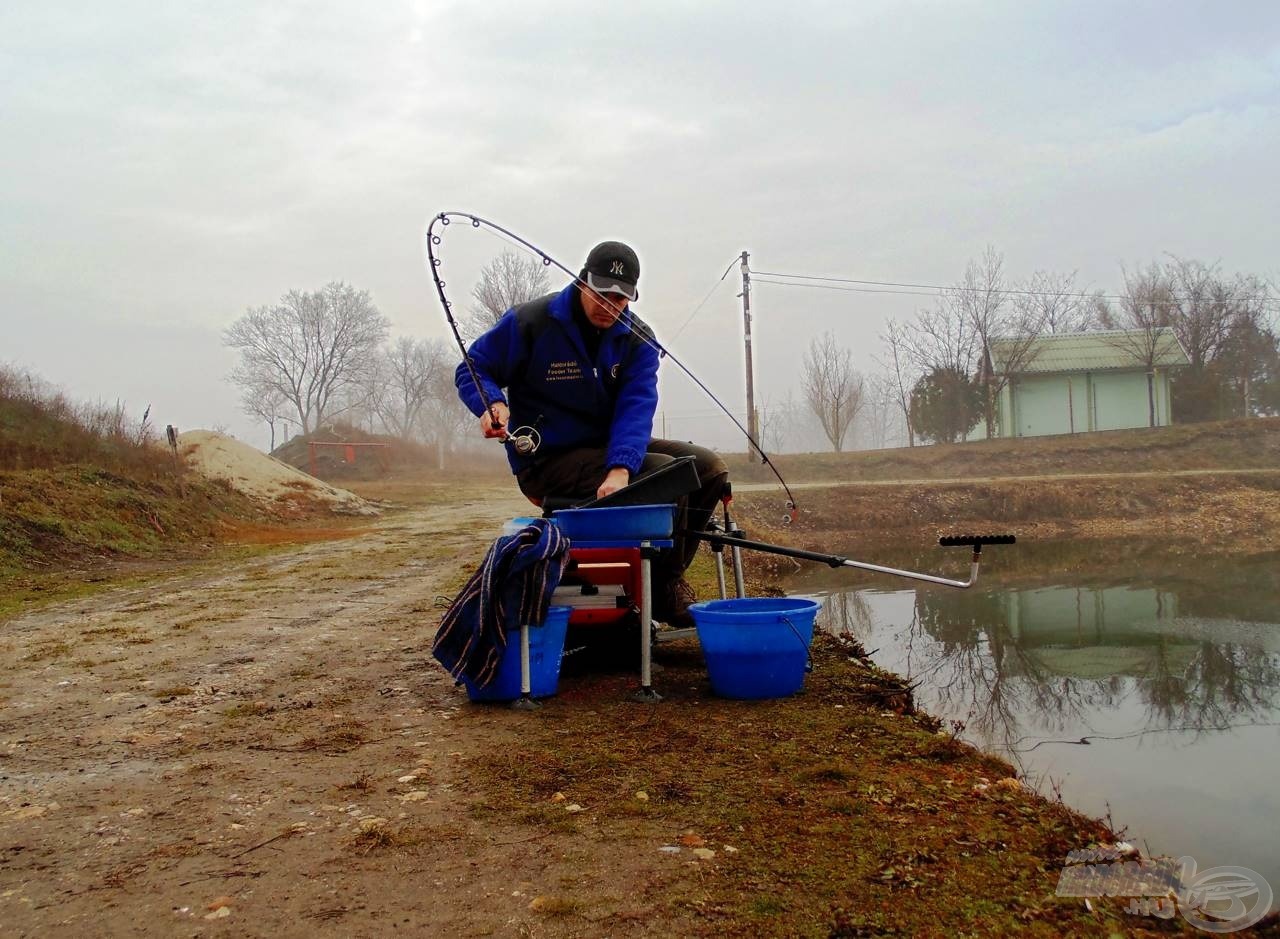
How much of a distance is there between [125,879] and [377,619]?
416cm

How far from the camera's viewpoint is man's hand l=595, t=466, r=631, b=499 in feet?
13.3

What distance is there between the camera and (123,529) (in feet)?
41.7

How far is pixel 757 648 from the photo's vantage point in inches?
151

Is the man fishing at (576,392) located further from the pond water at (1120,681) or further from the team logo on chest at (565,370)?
the pond water at (1120,681)

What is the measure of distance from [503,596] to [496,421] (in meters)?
0.81

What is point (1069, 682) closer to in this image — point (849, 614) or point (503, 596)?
point (849, 614)

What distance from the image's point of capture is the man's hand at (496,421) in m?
4.10

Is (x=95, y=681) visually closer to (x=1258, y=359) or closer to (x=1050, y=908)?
(x=1050, y=908)

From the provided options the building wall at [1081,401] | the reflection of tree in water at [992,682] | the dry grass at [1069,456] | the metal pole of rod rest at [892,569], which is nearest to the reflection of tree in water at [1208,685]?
the reflection of tree in water at [992,682]

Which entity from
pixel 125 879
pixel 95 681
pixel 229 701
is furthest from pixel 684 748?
pixel 95 681

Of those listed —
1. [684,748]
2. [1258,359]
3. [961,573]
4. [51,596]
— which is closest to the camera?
[684,748]

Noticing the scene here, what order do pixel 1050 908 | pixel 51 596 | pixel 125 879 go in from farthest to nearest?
pixel 51 596 → pixel 125 879 → pixel 1050 908

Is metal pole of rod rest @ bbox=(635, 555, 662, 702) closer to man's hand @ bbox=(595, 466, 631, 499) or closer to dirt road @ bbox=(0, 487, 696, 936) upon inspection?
man's hand @ bbox=(595, 466, 631, 499)

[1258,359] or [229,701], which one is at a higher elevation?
[1258,359]
